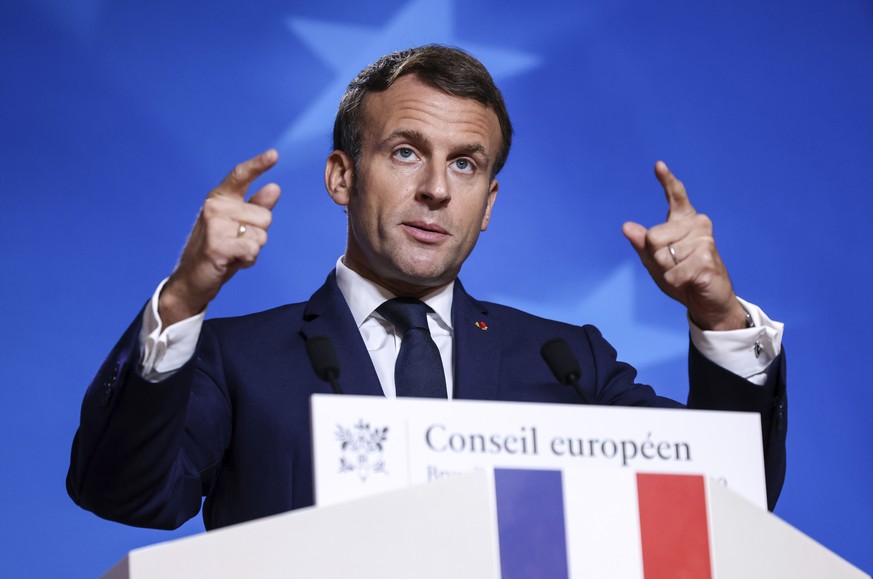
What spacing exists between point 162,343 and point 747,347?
3.08ft

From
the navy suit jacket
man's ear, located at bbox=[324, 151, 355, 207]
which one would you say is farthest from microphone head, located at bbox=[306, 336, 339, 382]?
man's ear, located at bbox=[324, 151, 355, 207]

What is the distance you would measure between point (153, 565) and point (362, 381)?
94cm

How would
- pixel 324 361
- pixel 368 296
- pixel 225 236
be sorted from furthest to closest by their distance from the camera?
pixel 368 296 < pixel 225 236 < pixel 324 361

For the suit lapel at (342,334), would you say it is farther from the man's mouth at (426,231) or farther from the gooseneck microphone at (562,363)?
the gooseneck microphone at (562,363)

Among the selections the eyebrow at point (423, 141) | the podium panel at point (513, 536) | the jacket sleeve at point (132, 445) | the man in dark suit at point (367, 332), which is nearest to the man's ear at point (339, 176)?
the man in dark suit at point (367, 332)

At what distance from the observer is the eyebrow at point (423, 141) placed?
7.58ft

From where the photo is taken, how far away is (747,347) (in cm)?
190

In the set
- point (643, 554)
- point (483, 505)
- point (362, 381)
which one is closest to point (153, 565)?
point (483, 505)

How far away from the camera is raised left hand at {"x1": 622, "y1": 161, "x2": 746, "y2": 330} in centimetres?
182

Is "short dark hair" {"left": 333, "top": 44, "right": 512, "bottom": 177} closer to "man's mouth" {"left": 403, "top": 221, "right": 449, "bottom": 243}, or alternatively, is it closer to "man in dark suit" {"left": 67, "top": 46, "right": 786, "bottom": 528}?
"man in dark suit" {"left": 67, "top": 46, "right": 786, "bottom": 528}

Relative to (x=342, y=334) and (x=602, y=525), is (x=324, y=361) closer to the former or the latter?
(x=602, y=525)

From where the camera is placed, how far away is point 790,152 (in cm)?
345

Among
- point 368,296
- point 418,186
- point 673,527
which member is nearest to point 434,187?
point 418,186

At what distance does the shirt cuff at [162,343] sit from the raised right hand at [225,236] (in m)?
0.04
